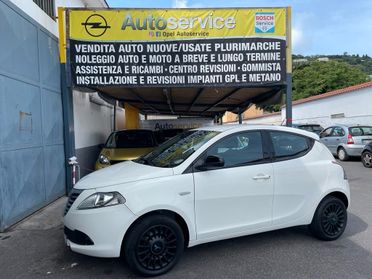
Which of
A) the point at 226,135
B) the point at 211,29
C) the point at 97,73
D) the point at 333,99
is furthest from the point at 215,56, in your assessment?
the point at 333,99

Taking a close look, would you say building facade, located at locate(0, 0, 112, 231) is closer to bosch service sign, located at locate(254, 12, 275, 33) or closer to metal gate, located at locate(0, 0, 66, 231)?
metal gate, located at locate(0, 0, 66, 231)

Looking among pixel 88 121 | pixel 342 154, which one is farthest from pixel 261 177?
pixel 342 154

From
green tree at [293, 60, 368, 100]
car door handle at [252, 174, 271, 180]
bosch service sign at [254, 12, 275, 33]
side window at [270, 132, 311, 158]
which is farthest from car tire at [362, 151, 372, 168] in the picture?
green tree at [293, 60, 368, 100]

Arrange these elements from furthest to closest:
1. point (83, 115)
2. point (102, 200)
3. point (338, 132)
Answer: point (338, 132)
point (83, 115)
point (102, 200)

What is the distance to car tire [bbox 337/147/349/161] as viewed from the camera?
1429cm

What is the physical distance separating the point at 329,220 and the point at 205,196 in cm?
200

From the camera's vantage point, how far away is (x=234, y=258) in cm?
439

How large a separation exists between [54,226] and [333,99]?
20.5 m

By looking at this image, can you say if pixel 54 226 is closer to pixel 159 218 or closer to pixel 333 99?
pixel 159 218

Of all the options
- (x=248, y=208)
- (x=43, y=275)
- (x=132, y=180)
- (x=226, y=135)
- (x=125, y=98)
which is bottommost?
(x=43, y=275)

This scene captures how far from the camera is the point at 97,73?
7707 millimetres

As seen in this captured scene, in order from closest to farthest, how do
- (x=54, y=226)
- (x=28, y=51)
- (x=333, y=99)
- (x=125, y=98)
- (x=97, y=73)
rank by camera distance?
(x=54, y=226) < (x=28, y=51) < (x=97, y=73) < (x=125, y=98) < (x=333, y=99)

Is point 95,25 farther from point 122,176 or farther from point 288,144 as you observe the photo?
point 288,144

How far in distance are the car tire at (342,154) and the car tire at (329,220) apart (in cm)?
1011
